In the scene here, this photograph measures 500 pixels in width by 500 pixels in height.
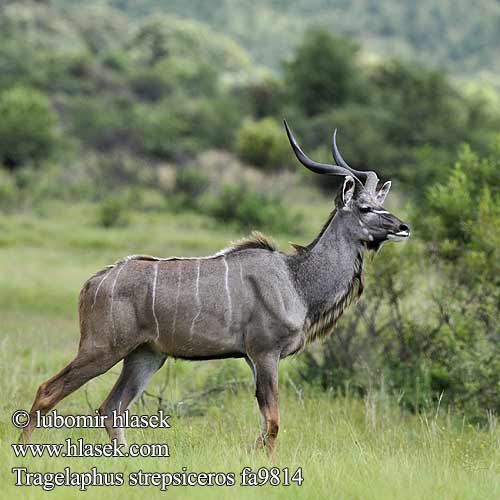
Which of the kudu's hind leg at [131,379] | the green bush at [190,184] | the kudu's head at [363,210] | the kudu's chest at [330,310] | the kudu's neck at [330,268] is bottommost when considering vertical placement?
the green bush at [190,184]

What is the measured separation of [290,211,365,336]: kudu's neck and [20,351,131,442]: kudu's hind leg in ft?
4.05

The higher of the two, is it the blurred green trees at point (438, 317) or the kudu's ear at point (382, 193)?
the kudu's ear at point (382, 193)

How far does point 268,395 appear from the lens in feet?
18.6

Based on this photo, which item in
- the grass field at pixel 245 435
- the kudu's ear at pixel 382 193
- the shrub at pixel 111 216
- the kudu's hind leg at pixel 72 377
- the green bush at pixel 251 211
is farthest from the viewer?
the green bush at pixel 251 211

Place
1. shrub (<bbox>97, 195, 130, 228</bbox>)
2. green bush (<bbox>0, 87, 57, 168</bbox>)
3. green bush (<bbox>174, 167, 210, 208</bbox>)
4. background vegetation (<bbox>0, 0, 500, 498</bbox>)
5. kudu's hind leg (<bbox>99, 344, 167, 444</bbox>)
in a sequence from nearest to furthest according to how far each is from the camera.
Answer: kudu's hind leg (<bbox>99, 344, 167, 444</bbox>) → background vegetation (<bbox>0, 0, 500, 498</bbox>) → shrub (<bbox>97, 195, 130, 228</bbox>) → green bush (<bbox>174, 167, 210, 208</bbox>) → green bush (<bbox>0, 87, 57, 168</bbox>)

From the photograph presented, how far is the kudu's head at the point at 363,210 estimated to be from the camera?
6.02 m

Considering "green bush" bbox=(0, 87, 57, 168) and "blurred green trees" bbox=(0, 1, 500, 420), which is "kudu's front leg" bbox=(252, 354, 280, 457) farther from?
"green bush" bbox=(0, 87, 57, 168)

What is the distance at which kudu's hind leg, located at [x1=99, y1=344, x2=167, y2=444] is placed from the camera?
5934 millimetres

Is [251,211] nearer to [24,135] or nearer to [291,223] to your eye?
[291,223]

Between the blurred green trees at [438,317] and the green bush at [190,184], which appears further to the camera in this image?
the green bush at [190,184]

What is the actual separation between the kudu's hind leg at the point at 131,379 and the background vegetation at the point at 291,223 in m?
0.25

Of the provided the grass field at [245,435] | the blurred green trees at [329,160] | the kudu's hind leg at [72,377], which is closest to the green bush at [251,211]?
the blurred green trees at [329,160]

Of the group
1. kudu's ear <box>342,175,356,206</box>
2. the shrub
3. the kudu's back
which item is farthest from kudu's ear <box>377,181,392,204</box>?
the shrub

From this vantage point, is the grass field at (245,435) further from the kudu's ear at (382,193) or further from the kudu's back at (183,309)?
the kudu's ear at (382,193)
